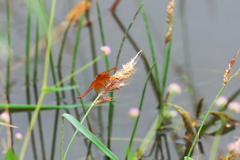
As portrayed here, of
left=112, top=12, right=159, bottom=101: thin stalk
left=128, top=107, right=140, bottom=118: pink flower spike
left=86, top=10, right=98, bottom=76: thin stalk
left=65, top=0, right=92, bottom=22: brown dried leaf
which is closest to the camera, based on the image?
left=128, top=107, right=140, bottom=118: pink flower spike

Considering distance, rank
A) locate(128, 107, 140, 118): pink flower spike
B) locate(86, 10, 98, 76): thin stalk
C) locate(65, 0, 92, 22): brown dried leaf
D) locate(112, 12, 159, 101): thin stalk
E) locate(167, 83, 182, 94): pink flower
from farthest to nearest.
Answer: locate(65, 0, 92, 22): brown dried leaf
locate(86, 10, 98, 76): thin stalk
locate(112, 12, 159, 101): thin stalk
locate(167, 83, 182, 94): pink flower
locate(128, 107, 140, 118): pink flower spike

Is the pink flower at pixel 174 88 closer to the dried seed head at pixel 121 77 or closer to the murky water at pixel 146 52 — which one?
the murky water at pixel 146 52

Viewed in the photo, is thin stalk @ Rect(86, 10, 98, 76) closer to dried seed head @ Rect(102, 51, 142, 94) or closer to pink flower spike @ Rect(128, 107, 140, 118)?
pink flower spike @ Rect(128, 107, 140, 118)

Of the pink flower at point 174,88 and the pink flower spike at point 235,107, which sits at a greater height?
the pink flower at point 174,88

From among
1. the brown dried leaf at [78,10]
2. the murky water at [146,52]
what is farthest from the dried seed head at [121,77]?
the brown dried leaf at [78,10]

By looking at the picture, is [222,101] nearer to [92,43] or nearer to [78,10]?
[92,43]

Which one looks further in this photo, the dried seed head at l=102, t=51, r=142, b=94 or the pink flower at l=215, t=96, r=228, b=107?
the pink flower at l=215, t=96, r=228, b=107

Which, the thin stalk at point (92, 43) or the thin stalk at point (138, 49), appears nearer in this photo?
the thin stalk at point (138, 49)

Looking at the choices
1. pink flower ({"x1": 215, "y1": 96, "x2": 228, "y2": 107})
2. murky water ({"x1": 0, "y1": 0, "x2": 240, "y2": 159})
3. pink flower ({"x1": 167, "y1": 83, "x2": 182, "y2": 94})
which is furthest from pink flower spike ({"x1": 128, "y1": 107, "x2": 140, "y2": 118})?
pink flower ({"x1": 215, "y1": 96, "x2": 228, "y2": 107})

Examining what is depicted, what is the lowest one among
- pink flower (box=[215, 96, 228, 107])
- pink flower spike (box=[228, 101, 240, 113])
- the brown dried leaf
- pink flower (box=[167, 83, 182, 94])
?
pink flower spike (box=[228, 101, 240, 113])
